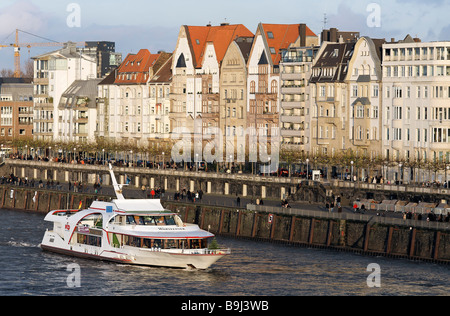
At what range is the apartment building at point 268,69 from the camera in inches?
7175

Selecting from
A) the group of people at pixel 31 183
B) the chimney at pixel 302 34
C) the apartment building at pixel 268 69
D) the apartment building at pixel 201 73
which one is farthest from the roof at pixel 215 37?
the group of people at pixel 31 183

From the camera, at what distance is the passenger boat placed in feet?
357

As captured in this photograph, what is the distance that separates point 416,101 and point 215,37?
48548mm

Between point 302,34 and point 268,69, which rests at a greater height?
point 302,34

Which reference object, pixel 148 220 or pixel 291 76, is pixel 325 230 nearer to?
pixel 148 220

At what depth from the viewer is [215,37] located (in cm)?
19588

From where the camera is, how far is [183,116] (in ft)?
652

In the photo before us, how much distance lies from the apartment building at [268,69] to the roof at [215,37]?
8.57m

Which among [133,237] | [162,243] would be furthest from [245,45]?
[162,243]

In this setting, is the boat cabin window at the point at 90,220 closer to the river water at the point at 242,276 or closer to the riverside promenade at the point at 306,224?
the river water at the point at 242,276

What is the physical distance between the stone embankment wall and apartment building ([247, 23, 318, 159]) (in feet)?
127

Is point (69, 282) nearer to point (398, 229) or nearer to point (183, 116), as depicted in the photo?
point (398, 229)
